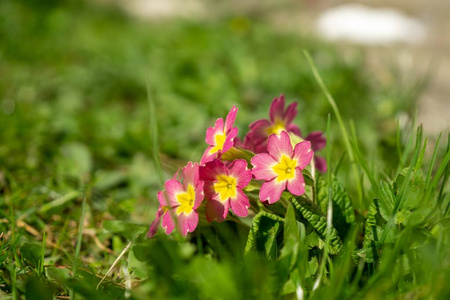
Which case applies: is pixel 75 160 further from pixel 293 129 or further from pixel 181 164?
pixel 293 129

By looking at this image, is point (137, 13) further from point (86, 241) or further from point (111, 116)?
point (86, 241)

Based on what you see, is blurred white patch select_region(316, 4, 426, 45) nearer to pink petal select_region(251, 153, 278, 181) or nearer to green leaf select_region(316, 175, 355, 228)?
green leaf select_region(316, 175, 355, 228)

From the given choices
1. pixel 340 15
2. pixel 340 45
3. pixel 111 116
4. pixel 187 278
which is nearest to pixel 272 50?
pixel 340 45

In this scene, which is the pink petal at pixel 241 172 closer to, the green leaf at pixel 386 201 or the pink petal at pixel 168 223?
the pink petal at pixel 168 223

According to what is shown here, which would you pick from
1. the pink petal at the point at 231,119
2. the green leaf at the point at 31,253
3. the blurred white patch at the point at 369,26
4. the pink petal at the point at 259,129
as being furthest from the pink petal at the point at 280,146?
the blurred white patch at the point at 369,26

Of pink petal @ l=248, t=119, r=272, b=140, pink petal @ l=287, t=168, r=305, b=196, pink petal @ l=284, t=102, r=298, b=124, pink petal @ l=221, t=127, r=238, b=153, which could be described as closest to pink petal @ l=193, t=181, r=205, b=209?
pink petal @ l=221, t=127, r=238, b=153

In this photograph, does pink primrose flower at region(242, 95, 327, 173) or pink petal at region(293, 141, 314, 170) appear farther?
pink primrose flower at region(242, 95, 327, 173)

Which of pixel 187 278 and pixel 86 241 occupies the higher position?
pixel 187 278
